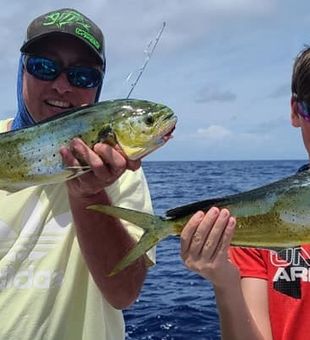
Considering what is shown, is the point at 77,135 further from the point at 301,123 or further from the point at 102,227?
the point at 301,123

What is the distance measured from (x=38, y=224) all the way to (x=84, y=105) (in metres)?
0.56

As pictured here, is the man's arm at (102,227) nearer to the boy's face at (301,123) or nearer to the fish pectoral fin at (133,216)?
the fish pectoral fin at (133,216)

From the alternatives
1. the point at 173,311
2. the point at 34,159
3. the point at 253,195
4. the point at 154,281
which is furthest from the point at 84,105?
the point at 154,281

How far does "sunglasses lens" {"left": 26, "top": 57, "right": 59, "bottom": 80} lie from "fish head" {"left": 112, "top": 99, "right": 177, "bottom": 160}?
350 mm

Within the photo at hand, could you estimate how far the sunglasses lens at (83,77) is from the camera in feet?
9.60

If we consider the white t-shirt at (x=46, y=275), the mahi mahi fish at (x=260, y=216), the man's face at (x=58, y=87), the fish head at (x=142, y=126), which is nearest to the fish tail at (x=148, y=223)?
the mahi mahi fish at (x=260, y=216)

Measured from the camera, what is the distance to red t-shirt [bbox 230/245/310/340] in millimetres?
2705

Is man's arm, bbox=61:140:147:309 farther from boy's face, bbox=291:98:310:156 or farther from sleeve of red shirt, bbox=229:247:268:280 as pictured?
boy's face, bbox=291:98:310:156

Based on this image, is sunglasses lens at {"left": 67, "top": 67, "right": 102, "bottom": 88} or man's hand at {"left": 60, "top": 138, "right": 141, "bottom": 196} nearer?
man's hand at {"left": 60, "top": 138, "right": 141, "bottom": 196}

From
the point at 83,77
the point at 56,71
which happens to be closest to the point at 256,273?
the point at 83,77

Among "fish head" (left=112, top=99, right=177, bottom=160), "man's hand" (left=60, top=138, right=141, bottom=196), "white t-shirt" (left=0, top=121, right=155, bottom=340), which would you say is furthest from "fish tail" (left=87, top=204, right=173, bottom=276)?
"white t-shirt" (left=0, top=121, right=155, bottom=340)

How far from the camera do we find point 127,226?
305 centimetres

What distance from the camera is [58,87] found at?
2902 mm

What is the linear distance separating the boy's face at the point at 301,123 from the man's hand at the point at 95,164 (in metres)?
0.70
